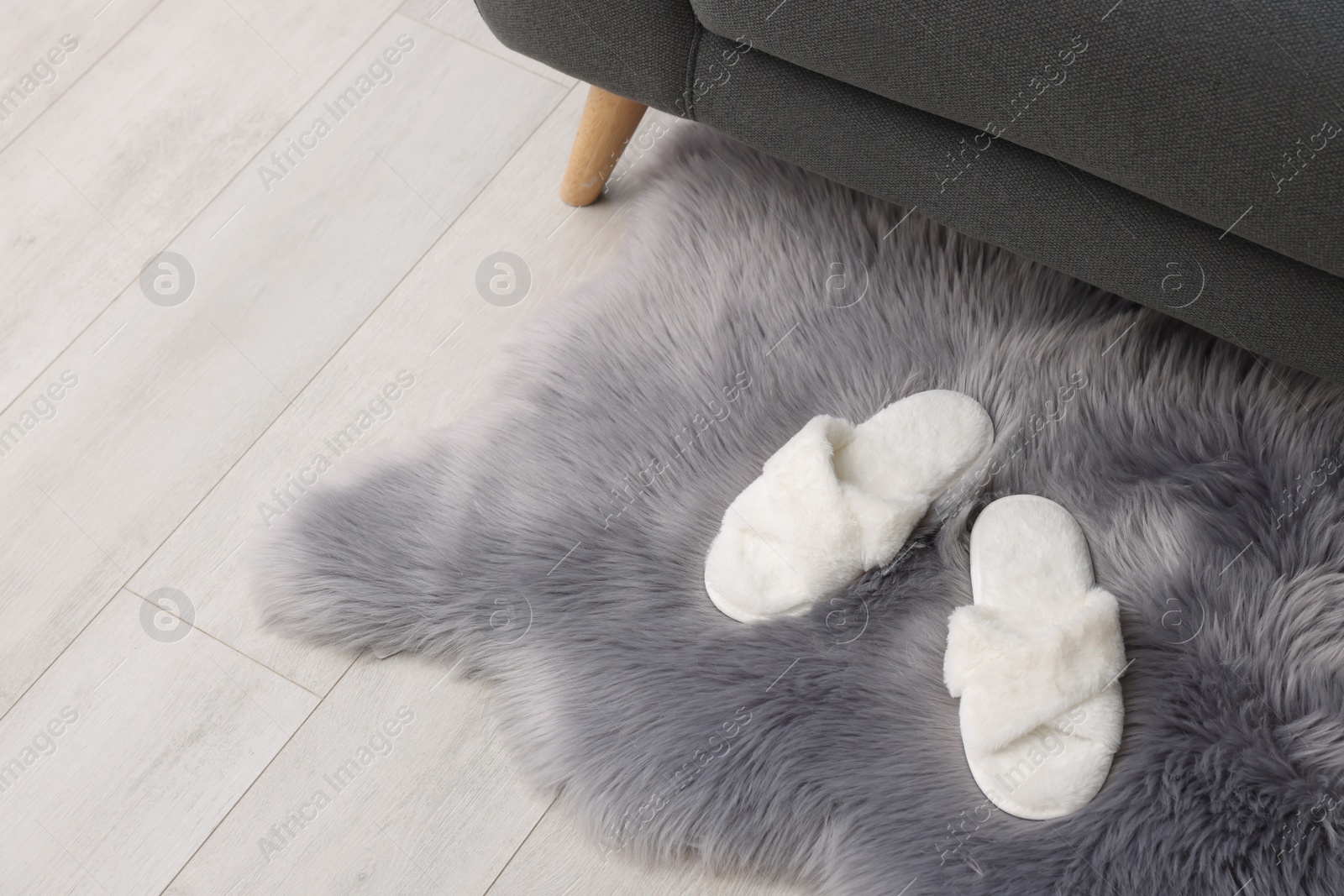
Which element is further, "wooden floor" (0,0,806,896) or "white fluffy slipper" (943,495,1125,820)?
"wooden floor" (0,0,806,896)

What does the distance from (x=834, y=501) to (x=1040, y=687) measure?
0.74 feet

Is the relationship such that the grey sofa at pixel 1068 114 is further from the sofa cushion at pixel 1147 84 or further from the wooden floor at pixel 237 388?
the wooden floor at pixel 237 388

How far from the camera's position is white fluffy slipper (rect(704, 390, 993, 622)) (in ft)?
2.91

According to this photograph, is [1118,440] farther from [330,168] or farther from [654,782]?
[330,168]

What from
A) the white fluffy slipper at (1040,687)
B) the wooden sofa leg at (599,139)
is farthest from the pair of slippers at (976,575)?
the wooden sofa leg at (599,139)

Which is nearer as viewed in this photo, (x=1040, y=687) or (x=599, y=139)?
(x=1040, y=687)

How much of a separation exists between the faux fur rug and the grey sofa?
0.08m

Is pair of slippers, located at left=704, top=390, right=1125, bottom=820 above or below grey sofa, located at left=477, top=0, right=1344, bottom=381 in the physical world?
below

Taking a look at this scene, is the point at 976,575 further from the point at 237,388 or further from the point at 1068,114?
the point at 237,388

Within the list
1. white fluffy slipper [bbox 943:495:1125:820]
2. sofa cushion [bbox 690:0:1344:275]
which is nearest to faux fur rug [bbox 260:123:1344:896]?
white fluffy slipper [bbox 943:495:1125:820]

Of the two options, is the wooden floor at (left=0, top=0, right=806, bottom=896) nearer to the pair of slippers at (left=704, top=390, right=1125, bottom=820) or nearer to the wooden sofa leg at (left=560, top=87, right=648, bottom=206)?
the wooden sofa leg at (left=560, top=87, right=648, bottom=206)

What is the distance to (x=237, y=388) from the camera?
1.12 meters

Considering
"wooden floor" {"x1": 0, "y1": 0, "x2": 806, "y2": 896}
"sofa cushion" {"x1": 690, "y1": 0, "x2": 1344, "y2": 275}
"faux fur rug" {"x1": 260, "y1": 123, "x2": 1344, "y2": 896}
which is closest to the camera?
"sofa cushion" {"x1": 690, "y1": 0, "x2": 1344, "y2": 275}

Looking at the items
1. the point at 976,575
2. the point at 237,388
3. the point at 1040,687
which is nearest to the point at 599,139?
the point at 237,388
